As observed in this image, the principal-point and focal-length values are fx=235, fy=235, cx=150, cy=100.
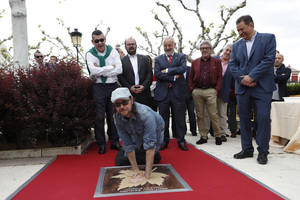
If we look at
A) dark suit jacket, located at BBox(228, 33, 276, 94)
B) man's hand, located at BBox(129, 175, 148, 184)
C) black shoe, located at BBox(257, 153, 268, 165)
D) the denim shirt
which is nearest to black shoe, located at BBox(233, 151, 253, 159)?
black shoe, located at BBox(257, 153, 268, 165)

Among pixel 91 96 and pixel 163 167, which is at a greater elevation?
pixel 91 96

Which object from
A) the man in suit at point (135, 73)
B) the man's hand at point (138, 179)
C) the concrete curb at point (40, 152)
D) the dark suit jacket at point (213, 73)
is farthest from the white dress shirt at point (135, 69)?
the man's hand at point (138, 179)

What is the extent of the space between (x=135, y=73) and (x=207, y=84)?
1.45m

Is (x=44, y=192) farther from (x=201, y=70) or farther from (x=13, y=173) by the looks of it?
(x=201, y=70)

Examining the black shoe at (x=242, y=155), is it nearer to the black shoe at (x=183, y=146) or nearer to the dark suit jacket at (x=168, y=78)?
the black shoe at (x=183, y=146)

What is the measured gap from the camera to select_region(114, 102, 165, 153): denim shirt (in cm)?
267

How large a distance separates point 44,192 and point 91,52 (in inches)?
101

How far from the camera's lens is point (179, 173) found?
3008mm

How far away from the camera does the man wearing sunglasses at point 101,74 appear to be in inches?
165

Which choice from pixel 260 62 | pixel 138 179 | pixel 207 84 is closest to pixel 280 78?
pixel 207 84

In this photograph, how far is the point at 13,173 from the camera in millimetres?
3188

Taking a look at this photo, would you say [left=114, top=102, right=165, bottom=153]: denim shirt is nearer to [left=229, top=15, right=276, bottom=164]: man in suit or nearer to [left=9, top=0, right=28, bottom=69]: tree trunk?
[left=229, top=15, right=276, bottom=164]: man in suit

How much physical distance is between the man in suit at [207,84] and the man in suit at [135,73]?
102 centimetres

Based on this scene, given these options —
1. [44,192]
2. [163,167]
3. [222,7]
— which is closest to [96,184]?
[44,192]
